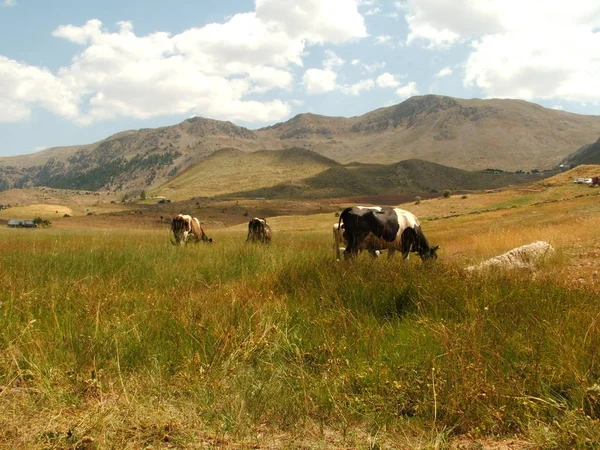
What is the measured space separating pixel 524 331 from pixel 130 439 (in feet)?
12.8

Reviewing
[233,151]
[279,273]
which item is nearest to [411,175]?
[233,151]

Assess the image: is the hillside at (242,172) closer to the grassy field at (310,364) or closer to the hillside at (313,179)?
the hillside at (313,179)

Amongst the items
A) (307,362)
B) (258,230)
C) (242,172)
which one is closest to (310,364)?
(307,362)

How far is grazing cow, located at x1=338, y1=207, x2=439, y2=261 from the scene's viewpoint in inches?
463

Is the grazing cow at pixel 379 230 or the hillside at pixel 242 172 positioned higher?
the hillside at pixel 242 172

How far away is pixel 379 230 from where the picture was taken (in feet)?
38.5

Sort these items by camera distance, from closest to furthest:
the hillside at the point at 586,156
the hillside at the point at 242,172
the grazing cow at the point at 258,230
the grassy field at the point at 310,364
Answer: the grassy field at the point at 310,364
the grazing cow at the point at 258,230
the hillside at the point at 242,172
the hillside at the point at 586,156

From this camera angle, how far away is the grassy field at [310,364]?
3.05 metres

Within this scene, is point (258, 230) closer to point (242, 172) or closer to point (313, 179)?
point (313, 179)

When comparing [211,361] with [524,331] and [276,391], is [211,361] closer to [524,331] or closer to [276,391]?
[276,391]

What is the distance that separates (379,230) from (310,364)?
306 inches

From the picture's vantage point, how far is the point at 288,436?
10.0ft

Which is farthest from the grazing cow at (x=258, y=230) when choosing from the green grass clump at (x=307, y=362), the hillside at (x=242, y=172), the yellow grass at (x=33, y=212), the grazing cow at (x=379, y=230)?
the hillside at (x=242, y=172)

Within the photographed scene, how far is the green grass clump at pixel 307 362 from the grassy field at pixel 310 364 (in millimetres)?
18
